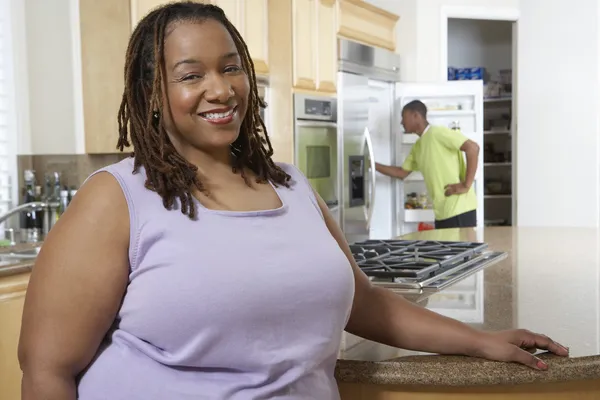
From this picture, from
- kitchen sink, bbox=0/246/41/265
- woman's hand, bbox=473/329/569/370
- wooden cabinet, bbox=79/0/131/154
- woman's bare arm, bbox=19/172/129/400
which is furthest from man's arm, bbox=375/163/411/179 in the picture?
woman's bare arm, bbox=19/172/129/400

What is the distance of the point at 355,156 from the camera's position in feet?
15.0

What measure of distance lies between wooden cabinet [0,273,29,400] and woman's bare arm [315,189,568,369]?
168 cm

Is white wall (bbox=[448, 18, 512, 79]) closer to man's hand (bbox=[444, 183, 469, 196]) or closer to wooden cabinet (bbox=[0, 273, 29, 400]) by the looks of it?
man's hand (bbox=[444, 183, 469, 196])

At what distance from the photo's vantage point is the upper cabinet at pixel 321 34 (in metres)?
4.06

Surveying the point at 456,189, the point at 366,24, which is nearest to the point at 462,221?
the point at 456,189

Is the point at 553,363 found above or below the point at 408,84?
below

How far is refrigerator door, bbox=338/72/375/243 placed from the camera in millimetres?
4438

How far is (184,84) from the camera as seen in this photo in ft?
3.48

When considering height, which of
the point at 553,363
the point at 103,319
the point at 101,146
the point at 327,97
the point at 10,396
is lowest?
the point at 10,396

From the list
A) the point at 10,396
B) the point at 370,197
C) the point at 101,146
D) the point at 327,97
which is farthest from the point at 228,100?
the point at 370,197

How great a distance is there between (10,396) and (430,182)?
300cm

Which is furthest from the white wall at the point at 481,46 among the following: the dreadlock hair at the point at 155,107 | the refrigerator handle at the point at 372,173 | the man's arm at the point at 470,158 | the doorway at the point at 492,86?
the dreadlock hair at the point at 155,107

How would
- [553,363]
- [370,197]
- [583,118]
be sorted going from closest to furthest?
[553,363] → [370,197] → [583,118]

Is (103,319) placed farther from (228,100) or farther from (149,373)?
(228,100)
